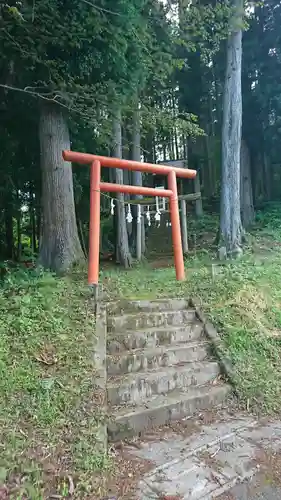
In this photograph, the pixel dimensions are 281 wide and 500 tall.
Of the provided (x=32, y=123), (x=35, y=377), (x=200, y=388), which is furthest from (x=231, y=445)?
(x=32, y=123)

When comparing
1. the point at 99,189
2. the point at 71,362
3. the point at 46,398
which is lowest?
the point at 46,398

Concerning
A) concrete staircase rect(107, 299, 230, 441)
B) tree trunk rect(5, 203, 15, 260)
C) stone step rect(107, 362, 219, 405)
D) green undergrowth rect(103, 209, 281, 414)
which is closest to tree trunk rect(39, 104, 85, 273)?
green undergrowth rect(103, 209, 281, 414)

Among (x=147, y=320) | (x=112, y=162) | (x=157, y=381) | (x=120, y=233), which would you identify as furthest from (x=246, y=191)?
(x=157, y=381)

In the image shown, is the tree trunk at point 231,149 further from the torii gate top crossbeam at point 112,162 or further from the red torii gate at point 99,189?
the torii gate top crossbeam at point 112,162

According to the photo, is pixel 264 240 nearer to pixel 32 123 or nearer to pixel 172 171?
pixel 172 171

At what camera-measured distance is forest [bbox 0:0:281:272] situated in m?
5.45

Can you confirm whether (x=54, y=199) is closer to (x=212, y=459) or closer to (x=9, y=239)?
(x=212, y=459)

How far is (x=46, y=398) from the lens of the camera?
8.99ft

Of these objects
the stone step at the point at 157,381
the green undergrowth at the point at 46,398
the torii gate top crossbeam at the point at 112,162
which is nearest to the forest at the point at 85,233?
the green undergrowth at the point at 46,398

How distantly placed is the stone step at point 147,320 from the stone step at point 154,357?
1.06 ft

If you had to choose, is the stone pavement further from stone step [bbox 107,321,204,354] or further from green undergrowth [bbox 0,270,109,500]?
stone step [bbox 107,321,204,354]

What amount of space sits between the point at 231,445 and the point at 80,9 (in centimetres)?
588

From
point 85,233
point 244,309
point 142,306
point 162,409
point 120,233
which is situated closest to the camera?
point 162,409

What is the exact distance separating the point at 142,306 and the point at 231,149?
224 inches
